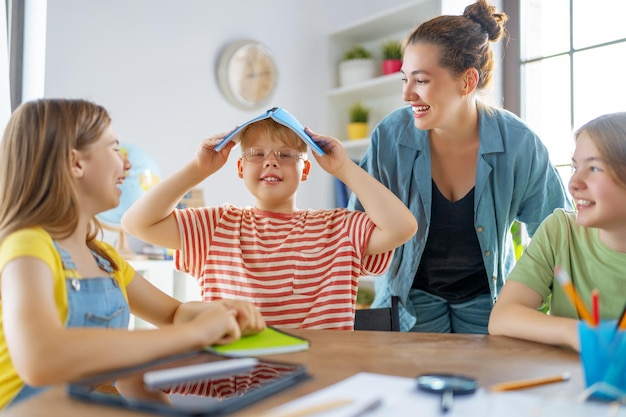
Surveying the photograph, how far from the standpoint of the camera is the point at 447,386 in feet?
2.48

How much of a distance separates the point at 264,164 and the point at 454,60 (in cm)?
72

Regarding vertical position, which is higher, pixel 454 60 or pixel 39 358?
pixel 454 60

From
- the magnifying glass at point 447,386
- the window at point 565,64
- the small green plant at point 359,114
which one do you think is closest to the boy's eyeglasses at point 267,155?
the magnifying glass at point 447,386

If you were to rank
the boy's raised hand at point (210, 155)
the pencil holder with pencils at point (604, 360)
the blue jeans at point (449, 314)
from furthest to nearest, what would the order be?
the blue jeans at point (449, 314)
the boy's raised hand at point (210, 155)
the pencil holder with pencils at point (604, 360)

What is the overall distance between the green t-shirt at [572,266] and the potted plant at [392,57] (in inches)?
87.6

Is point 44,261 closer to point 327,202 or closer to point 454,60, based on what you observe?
point 454,60

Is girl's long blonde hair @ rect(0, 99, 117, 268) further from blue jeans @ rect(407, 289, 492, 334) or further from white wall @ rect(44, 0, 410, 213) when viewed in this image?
white wall @ rect(44, 0, 410, 213)

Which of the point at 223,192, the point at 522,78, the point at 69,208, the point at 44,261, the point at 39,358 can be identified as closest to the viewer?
the point at 39,358

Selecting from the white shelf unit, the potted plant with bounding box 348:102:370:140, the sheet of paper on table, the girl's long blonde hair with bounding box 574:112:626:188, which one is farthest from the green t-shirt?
the potted plant with bounding box 348:102:370:140

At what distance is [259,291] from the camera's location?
1521mm

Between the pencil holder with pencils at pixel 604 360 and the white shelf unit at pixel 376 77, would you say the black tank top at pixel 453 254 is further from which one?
the white shelf unit at pixel 376 77

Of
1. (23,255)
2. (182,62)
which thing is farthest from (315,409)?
(182,62)

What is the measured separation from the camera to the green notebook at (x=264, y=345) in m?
0.95

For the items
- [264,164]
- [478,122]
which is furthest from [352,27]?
[264,164]
